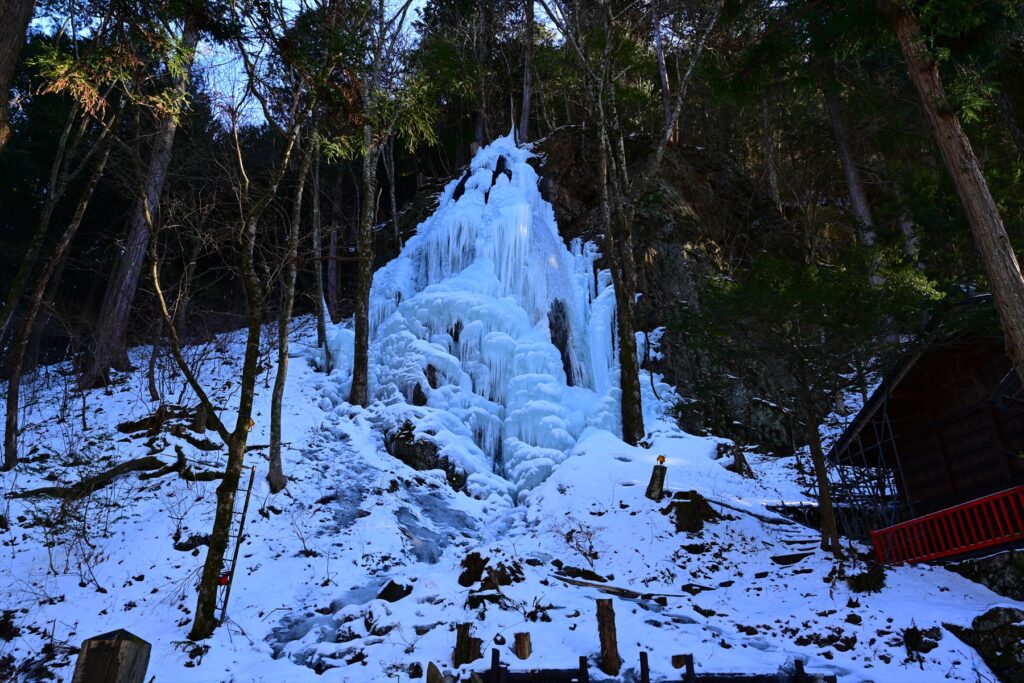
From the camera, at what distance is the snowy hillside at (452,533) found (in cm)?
786

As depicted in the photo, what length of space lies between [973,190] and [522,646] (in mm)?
7897

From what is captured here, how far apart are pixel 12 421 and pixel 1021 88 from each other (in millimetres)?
19125

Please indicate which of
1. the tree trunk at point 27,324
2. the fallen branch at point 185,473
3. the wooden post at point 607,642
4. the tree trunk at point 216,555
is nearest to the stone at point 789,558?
the wooden post at point 607,642

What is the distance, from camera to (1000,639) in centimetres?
761

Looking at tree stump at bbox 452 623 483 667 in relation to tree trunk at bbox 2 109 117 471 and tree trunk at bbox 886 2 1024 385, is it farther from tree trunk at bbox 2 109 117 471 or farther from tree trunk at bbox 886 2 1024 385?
tree trunk at bbox 2 109 117 471

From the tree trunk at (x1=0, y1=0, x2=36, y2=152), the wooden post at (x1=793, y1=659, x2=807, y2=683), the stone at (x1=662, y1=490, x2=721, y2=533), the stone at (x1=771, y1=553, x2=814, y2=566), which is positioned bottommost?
the wooden post at (x1=793, y1=659, x2=807, y2=683)

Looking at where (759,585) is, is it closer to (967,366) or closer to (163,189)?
(967,366)

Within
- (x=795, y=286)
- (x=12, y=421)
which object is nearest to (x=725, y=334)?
(x=795, y=286)

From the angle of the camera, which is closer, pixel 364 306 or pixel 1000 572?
pixel 1000 572

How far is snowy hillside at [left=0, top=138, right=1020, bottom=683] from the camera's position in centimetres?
786

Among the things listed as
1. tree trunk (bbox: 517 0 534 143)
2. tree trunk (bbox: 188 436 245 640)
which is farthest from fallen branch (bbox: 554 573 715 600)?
tree trunk (bbox: 517 0 534 143)

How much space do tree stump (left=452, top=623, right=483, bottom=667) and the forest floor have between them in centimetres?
19

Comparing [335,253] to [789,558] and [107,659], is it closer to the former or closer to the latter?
[789,558]

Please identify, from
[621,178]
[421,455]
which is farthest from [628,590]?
[621,178]
